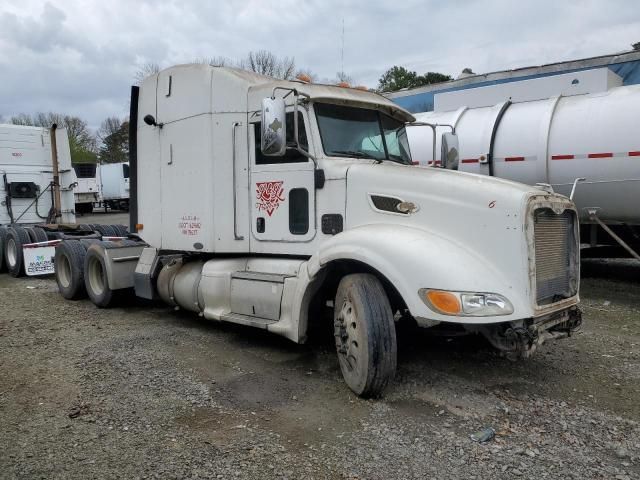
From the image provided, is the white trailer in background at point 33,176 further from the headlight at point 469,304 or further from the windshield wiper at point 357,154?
the headlight at point 469,304

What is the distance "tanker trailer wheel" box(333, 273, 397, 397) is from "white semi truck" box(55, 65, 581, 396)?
1 cm

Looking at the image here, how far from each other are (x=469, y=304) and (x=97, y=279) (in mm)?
5886

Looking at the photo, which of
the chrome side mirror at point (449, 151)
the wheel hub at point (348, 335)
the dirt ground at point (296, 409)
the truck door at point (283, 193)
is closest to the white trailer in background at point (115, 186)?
the dirt ground at point (296, 409)

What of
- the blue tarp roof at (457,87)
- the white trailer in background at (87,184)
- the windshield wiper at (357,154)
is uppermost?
the blue tarp roof at (457,87)

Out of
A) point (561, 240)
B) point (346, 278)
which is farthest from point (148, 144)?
point (561, 240)

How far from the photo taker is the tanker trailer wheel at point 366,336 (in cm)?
403

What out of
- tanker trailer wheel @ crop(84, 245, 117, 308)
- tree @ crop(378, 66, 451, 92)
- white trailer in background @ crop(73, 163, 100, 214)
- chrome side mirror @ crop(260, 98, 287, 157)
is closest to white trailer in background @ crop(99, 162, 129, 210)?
white trailer in background @ crop(73, 163, 100, 214)

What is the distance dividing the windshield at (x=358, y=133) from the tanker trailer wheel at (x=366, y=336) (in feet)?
4.38

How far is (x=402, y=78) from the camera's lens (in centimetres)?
3556

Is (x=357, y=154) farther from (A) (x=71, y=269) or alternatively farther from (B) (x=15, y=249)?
(B) (x=15, y=249)

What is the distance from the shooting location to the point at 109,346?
5.72 metres

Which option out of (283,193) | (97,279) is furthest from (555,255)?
(97,279)

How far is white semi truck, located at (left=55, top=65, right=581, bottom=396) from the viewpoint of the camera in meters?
3.84

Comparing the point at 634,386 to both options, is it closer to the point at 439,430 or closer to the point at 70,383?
the point at 439,430
